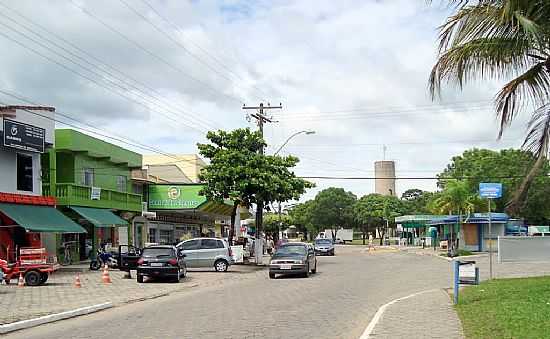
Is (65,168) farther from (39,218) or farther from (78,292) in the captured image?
(78,292)

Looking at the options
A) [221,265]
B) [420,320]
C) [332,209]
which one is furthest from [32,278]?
[332,209]

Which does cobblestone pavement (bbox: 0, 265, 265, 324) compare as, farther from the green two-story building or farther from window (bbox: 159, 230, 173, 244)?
window (bbox: 159, 230, 173, 244)

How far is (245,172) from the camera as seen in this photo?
3884 centimetres

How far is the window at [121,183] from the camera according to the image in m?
43.8

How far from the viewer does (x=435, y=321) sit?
44.5 feet

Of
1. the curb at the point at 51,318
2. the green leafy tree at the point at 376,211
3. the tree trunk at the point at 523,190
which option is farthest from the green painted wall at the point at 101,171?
the green leafy tree at the point at 376,211

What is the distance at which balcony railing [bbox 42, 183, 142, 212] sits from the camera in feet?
115

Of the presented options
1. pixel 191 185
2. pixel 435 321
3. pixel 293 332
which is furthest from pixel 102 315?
pixel 191 185

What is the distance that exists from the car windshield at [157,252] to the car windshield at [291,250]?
16.8 ft

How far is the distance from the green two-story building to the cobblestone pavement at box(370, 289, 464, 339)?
22.4m

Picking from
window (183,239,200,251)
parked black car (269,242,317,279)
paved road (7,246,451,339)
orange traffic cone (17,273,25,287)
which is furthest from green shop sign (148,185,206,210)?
paved road (7,246,451,339)

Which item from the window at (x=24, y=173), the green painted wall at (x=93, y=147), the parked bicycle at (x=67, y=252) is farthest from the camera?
the parked bicycle at (x=67, y=252)

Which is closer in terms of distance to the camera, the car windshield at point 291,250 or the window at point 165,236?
the car windshield at point 291,250

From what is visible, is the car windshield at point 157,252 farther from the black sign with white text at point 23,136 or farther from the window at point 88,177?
the window at point 88,177
